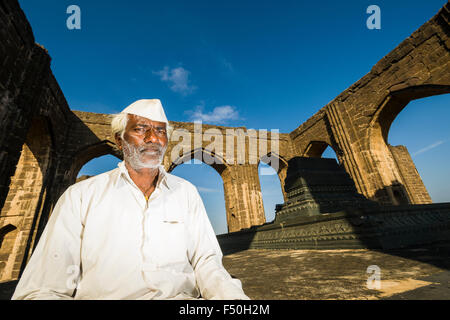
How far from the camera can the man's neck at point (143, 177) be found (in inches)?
49.4

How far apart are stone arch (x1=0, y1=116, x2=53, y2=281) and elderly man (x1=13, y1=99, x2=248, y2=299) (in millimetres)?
7705

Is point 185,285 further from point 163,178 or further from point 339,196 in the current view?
point 339,196

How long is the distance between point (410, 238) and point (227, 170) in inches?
345

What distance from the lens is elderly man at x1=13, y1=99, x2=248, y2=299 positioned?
31.0 inches

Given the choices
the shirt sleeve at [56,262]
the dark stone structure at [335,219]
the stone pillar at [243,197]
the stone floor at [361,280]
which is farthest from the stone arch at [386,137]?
the shirt sleeve at [56,262]

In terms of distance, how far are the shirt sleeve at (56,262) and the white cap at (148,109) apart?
0.60 meters

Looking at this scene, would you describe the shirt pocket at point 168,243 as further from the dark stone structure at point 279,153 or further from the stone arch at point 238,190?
the stone arch at point 238,190

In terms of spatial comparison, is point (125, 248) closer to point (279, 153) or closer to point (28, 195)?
point (28, 195)

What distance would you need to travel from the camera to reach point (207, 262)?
3.16ft

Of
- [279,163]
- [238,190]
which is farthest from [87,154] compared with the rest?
[279,163]

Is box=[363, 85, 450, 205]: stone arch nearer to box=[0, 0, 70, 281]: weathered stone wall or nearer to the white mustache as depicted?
the white mustache

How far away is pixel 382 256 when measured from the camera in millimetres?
2127

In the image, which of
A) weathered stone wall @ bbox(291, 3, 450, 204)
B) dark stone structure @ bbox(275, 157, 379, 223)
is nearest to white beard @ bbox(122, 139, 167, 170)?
dark stone structure @ bbox(275, 157, 379, 223)

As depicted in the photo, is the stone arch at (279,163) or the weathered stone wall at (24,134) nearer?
the weathered stone wall at (24,134)
